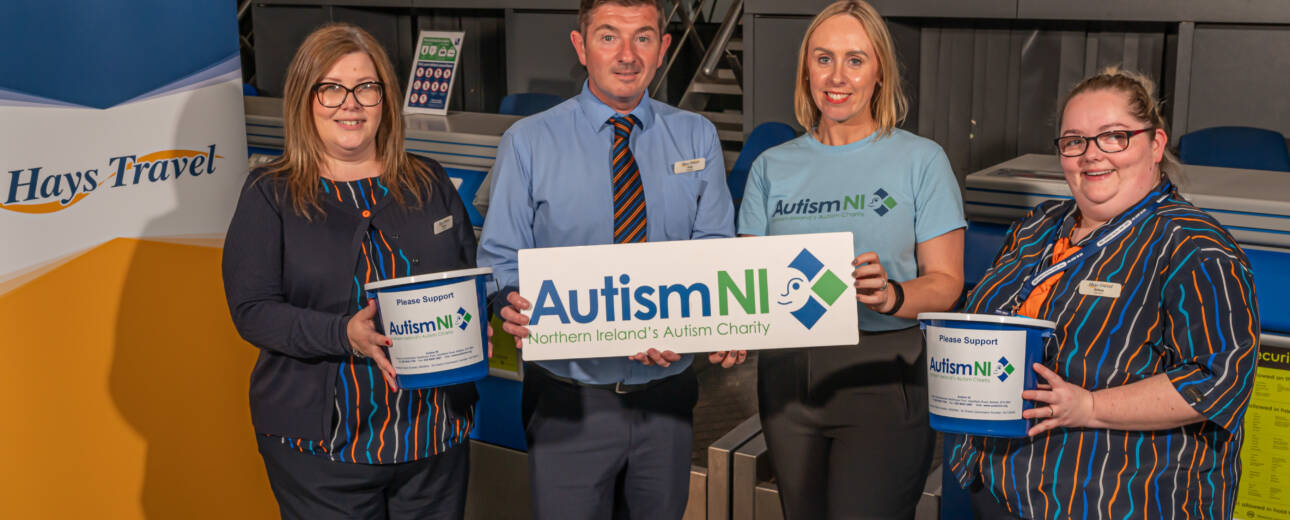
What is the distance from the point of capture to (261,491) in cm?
294

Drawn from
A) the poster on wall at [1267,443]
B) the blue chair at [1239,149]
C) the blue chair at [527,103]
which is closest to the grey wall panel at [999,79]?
the blue chair at [1239,149]

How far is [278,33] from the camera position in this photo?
10492mm

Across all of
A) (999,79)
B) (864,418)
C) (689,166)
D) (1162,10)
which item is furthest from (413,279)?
(999,79)

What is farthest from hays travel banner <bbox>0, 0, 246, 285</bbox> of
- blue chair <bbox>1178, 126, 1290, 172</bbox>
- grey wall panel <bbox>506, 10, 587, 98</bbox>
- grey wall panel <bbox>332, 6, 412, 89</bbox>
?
grey wall panel <bbox>332, 6, 412, 89</bbox>

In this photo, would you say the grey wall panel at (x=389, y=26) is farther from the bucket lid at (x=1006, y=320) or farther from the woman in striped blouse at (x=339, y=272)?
the bucket lid at (x=1006, y=320)

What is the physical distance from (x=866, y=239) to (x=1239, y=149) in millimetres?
3627

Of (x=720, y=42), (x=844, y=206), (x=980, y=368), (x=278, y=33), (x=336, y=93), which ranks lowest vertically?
(x=980, y=368)

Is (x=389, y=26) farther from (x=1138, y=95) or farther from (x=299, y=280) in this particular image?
(x=1138, y=95)

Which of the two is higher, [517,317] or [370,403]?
[517,317]

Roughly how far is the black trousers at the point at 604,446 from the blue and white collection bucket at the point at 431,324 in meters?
0.31

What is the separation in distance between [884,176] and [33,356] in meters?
1.86

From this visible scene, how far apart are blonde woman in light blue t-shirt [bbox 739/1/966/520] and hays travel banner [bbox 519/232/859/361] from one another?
146 millimetres

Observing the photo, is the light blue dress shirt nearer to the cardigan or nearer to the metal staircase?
the cardigan

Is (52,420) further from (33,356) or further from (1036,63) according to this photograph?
(1036,63)
